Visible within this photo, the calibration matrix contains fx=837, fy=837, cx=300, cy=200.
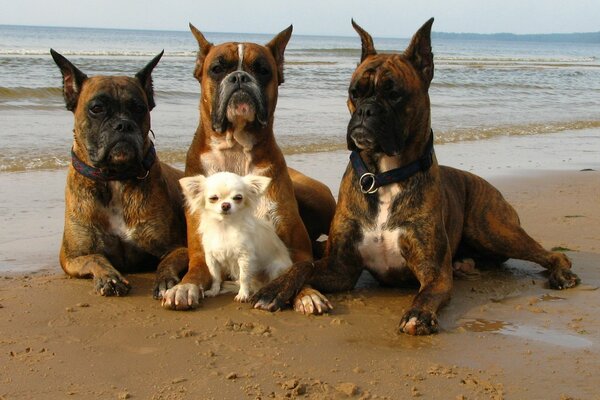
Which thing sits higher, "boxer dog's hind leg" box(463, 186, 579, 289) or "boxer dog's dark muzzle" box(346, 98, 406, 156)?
"boxer dog's dark muzzle" box(346, 98, 406, 156)

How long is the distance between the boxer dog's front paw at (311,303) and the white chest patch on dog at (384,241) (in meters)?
0.49

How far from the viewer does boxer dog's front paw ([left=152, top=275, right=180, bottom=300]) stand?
17.2 ft

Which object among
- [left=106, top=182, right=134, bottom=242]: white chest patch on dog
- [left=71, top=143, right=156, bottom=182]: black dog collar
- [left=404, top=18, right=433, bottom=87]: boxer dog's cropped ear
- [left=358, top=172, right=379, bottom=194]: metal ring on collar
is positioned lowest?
[left=106, top=182, right=134, bottom=242]: white chest patch on dog

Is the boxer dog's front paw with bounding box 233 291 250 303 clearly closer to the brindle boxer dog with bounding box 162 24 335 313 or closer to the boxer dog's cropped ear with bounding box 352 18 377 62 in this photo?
the brindle boxer dog with bounding box 162 24 335 313

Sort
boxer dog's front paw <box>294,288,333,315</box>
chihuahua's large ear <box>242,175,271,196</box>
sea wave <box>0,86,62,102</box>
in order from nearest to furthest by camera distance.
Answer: boxer dog's front paw <box>294,288,333,315</box> < chihuahua's large ear <box>242,175,271,196</box> < sea wave <box>0,86,62,102</box>

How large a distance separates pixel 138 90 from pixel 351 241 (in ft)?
5.92

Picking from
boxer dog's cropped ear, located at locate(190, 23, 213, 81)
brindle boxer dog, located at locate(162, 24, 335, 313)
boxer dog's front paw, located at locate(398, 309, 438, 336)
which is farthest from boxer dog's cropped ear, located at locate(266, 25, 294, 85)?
boxer dog's front paw, located at locate(398, 309, 438, 336)

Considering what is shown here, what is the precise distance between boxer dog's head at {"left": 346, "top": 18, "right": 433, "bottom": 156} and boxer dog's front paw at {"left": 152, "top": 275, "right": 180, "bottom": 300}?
4.64 ft

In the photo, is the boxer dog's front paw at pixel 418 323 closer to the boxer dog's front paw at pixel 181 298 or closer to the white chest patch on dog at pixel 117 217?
the boxer dog's front paw at pixel 181 298

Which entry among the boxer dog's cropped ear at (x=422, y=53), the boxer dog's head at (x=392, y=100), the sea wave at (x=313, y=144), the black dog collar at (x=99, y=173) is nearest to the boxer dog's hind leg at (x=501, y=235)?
the boxer dog's head at (x=392, y=100)

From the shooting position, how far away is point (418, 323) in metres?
4.59

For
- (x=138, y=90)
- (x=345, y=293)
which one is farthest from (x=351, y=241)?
(x=138, y=90)

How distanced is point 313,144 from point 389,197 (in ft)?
22.7

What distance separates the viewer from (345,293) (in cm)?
541
